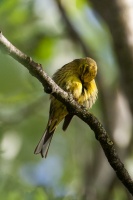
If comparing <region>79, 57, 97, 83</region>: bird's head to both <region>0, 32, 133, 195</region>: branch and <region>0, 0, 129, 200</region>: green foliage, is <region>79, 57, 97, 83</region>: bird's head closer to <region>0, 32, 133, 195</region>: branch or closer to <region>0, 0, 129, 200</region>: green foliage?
<region>0, 0, 129, 200</region>: green foliage

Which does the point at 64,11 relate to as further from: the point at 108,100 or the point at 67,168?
the point at 67,168

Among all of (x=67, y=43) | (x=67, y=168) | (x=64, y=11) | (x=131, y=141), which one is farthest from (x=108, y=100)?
(x=67, y=168)

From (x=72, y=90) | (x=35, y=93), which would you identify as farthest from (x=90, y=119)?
(x=35, y=93)

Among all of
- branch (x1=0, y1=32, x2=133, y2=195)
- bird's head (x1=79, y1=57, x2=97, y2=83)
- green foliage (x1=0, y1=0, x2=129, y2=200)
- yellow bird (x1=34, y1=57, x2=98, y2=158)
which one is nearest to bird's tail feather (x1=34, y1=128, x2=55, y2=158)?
yellow bird (x1=34, y1=57, x2=98, y2=158)

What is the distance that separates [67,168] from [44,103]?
76.1 inches

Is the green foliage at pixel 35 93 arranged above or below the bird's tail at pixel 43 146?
above

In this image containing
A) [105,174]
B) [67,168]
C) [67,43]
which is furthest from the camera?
[67,168]

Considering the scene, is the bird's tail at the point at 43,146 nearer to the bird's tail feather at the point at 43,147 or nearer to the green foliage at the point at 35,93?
the bird's tail feather at the point at 43,147

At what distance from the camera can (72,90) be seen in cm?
445

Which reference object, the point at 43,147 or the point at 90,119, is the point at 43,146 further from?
the point at 90,119

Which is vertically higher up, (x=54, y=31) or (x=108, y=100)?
(x=54, y=31)

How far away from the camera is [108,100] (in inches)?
215

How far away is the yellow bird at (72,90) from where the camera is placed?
4.54 m

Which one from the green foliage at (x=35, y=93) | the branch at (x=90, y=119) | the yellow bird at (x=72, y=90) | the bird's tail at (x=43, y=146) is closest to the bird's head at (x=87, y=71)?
the yellow bird at (x=72, y=90)
